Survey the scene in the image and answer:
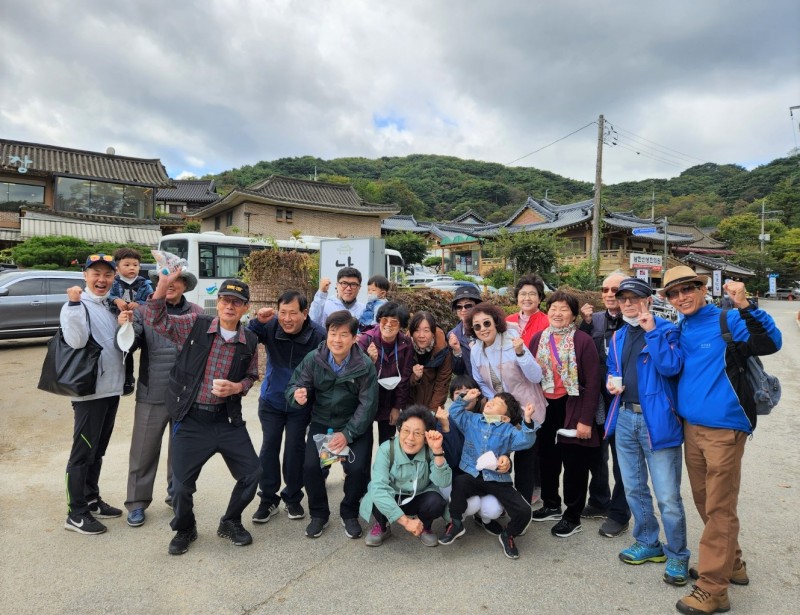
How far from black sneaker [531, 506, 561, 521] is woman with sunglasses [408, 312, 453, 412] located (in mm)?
1061

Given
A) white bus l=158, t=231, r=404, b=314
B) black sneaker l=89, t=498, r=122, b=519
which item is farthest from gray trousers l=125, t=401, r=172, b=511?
white bus l=158, t=231, r=404, b=314

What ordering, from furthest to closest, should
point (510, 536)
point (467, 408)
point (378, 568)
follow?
point (467, 408)
point (510, 536)
point (378, 568)

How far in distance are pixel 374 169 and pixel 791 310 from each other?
63.4 m

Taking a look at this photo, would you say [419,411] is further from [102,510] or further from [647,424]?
[102,510]

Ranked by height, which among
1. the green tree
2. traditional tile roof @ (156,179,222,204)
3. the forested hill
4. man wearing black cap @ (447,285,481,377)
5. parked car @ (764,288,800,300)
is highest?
the forested hill

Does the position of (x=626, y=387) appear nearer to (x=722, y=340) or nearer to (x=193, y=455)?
(x=722, y=340)

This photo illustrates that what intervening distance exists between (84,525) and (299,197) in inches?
1023

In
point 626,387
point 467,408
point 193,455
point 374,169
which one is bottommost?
point 193,455

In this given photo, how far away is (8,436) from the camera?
5.11 m

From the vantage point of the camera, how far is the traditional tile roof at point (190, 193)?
38.4 metres

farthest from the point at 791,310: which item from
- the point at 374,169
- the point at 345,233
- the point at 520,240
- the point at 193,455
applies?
the point at 374,169

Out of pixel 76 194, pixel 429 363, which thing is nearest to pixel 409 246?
pixel 76 194

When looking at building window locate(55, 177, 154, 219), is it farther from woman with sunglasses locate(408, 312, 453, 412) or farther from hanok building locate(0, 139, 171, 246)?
woman with sunglasses locate(408, 312, 453, 412)

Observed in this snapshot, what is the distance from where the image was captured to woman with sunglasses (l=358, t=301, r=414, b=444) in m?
3.48
